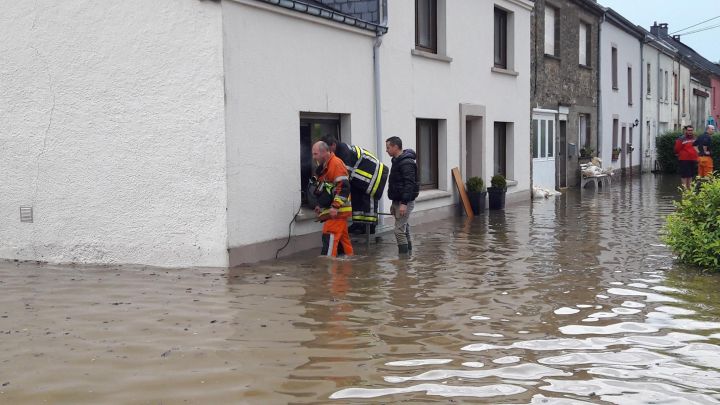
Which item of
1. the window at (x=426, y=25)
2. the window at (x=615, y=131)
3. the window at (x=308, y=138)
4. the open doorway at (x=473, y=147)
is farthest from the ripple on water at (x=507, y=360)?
the window at (x=615, y=131)

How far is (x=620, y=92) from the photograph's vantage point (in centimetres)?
3022

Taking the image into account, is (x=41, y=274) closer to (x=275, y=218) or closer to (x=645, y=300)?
(x=275, y=218)

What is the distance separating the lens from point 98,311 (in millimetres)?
7012

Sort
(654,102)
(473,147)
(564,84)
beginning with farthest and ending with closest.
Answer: (654,102) → (564,84) → (473,147)

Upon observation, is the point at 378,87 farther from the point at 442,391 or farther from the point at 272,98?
the point at 442,391

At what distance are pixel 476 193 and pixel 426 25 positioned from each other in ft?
11.2

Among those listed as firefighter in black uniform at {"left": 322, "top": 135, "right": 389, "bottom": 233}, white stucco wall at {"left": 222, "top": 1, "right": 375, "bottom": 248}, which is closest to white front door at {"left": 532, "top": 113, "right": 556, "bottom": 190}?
white stucco wall at {"left": 222, "top": 1, "right": 375, "bottom": 248}

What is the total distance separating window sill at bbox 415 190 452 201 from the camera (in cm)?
1458

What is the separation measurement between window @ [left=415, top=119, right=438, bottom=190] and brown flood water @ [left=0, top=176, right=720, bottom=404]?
4.82m

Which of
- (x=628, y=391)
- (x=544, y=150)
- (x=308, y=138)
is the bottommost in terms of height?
(x=628, y=391)

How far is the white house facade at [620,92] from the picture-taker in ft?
91.2

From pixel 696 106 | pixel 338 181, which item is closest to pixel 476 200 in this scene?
pixel 338 181

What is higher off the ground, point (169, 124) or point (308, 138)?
point (169, 124)

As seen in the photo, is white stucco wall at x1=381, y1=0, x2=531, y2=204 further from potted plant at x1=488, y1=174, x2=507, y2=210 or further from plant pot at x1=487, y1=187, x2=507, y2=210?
plant pot at x1=487, y1=187, x2=507, y2=210
